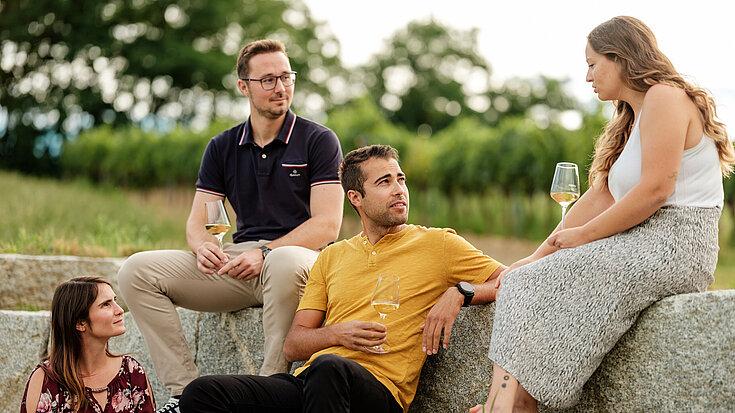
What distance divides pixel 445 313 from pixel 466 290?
142mm

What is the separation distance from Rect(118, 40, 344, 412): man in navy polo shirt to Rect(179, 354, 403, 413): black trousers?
26.2 inches

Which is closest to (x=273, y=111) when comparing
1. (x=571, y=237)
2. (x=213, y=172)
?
(x=213, y=172)

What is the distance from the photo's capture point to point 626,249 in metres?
3.12

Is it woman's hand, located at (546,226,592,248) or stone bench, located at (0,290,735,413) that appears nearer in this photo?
stone bench, located at (0,290,735,413)

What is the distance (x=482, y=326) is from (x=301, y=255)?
108cm

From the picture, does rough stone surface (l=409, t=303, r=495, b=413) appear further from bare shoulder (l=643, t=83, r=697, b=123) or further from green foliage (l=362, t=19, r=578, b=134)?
green foliage (l=362, t=19, r=578, b=134)

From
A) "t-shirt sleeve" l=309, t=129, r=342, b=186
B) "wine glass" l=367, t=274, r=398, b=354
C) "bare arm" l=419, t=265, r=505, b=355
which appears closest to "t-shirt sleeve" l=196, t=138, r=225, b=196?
"t-shirt sleeve" l=309, t=129, r=342, b=186

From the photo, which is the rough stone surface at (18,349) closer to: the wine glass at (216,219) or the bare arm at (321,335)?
the wine glass at (216,219)

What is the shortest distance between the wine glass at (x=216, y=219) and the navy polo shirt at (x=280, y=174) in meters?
0.40

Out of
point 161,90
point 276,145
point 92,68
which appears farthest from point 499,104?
point 276,145

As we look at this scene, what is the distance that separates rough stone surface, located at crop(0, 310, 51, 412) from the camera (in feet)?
18.7

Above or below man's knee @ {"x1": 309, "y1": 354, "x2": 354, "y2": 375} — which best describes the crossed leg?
below

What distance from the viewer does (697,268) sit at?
10.3 feet

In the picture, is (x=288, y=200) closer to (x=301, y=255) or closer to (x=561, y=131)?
(x=301, y=255)
